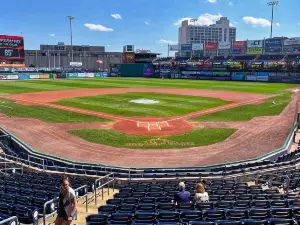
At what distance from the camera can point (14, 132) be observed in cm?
2948

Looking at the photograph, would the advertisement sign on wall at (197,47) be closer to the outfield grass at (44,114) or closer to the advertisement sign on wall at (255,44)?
the advertisement sign on wall at (255,44)

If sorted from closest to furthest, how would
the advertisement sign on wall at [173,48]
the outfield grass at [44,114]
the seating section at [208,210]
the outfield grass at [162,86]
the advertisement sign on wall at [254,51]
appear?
the seating section at [208,210]
the outfield grass at [44,114]
the outfield grass at [162,86]
the advertisement sign on wall at [254,51]
the advertisement sign on wall at [173,48]

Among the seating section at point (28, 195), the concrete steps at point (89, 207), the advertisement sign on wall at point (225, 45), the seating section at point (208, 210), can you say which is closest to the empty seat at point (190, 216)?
the seating section at point (208, 210)

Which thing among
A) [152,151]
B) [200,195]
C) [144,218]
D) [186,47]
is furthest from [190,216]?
[186,47]

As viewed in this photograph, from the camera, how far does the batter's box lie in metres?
31.4

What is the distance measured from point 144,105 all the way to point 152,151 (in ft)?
67.8

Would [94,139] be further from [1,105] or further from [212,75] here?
[212,75]

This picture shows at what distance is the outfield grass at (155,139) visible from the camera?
83.8 ft

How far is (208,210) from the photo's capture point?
826cm

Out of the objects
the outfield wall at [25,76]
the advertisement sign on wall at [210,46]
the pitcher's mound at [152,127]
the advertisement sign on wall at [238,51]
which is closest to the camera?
the pitcher's mound at [152,127]

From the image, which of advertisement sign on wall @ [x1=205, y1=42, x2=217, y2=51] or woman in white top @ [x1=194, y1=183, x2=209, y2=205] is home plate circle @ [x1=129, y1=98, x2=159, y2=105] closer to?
woman in white top @ [x1=194, y1=183, x2=209, y2=205]

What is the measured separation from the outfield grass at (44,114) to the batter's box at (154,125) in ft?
15.0

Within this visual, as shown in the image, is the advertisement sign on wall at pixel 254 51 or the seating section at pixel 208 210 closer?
the seating section at pixel 208 210

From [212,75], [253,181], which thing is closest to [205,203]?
[253,181]
